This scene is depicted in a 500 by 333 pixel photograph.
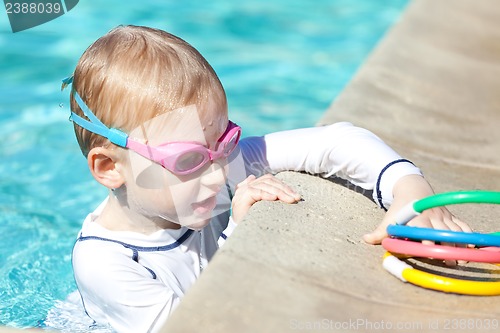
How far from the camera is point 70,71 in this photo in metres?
6.98

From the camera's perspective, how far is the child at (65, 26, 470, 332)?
112 inches

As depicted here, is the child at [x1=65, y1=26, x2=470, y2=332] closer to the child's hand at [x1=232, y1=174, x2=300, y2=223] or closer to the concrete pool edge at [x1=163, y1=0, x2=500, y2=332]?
the child's hand at [x1=232, y1=174, x2=300, y2=223]

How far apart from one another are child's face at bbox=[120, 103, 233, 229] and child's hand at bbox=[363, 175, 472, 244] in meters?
0.62

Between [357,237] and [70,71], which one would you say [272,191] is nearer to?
[357,237]

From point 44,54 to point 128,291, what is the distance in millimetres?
4887

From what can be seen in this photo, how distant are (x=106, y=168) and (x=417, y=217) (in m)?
1.17

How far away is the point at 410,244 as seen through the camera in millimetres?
2602

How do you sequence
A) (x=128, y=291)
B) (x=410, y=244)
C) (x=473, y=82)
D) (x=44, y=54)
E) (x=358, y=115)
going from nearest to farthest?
1. (x=410, y=244)
2. (x=128, y=291)
3. (x=358, y=115)
4. (x=473, y=82)
5. (x=44, y=54)

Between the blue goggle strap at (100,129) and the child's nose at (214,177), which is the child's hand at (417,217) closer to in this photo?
the child's nose at (214,177)

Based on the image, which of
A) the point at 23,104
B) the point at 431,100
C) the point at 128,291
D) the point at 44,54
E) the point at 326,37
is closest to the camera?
the point at 128,291

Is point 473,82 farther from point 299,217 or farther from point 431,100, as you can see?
point 299,217

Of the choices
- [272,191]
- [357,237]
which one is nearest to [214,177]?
[272,191]

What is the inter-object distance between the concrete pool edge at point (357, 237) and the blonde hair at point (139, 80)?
521mm

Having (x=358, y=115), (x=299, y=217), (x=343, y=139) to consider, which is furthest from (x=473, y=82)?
(x=299, y=217)
